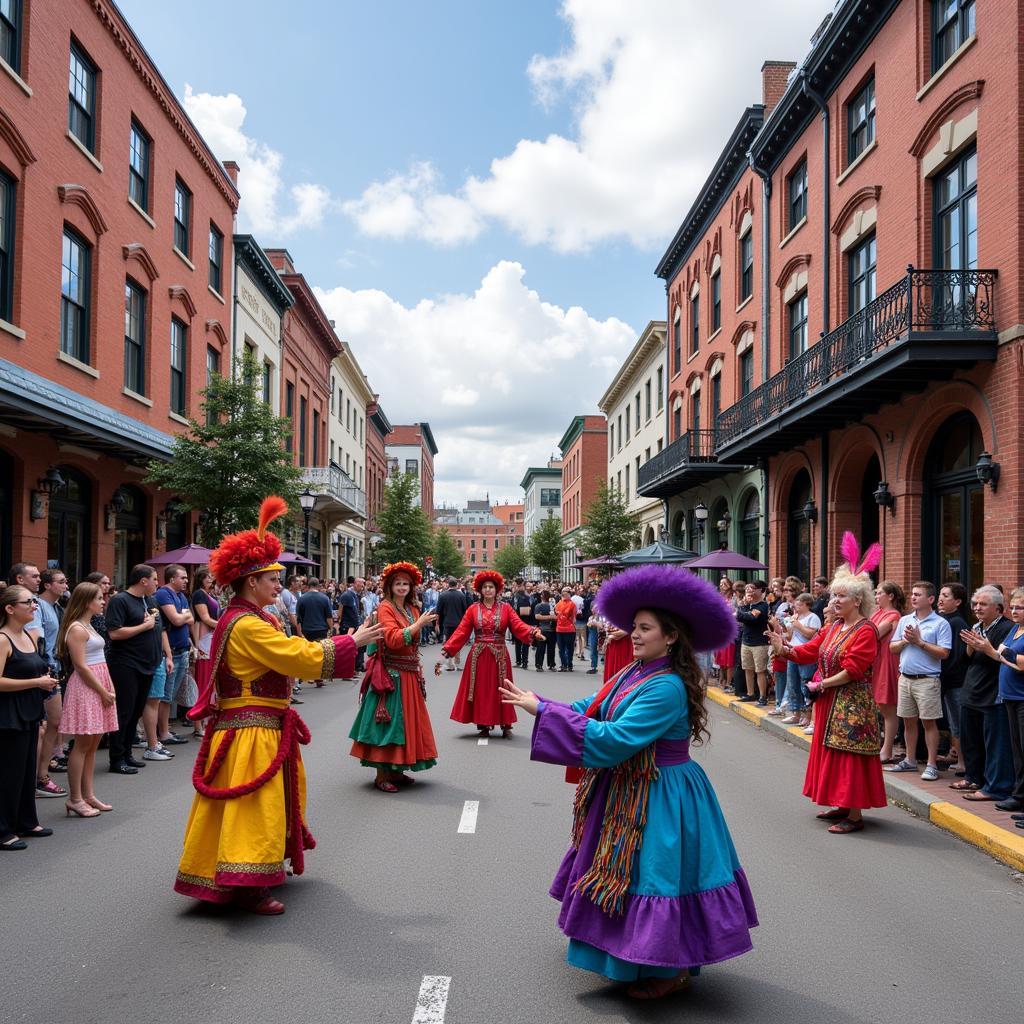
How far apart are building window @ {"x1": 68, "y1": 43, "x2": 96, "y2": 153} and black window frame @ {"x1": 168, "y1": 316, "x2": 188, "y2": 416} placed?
4.89 m

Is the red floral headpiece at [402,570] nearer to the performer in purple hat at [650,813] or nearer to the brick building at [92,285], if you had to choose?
the performer in purple hat at [650,813]

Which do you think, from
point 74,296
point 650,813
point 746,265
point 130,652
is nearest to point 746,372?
point 746,265

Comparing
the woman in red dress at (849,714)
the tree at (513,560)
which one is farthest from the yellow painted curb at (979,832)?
the tree at (513,560)

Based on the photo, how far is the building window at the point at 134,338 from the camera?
60.3 ft

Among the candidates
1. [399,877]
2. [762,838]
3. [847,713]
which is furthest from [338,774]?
[847,713]

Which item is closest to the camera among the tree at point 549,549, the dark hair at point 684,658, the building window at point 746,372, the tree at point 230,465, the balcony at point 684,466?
the dark hair at point 684,658

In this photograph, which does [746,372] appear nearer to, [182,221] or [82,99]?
[182,221]

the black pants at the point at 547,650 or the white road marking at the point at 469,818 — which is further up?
the white road marking at the point at 469,818

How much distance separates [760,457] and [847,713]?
15.9m

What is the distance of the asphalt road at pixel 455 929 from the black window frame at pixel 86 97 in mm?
13079

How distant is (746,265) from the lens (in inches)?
982

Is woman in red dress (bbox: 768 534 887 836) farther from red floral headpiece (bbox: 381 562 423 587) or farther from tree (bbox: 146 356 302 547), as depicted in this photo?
tree (bbox: 146 356 302 547)

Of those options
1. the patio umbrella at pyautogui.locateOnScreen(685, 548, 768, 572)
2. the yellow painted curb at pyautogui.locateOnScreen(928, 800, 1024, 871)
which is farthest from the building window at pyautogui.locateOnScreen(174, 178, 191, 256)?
the yellow painted curb at pyautogui.locateOnScreen(928, 800, 1024, 871)

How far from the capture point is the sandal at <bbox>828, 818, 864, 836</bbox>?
22.9 feet
